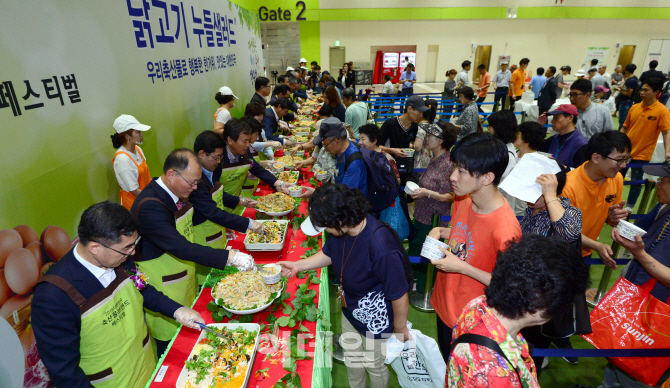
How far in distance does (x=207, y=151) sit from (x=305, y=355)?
1.69 m

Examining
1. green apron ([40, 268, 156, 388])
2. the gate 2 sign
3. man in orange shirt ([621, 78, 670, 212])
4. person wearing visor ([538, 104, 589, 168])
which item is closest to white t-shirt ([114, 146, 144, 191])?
green apron ([40, 268, 156, 388])

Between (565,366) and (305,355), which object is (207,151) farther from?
(565,366)

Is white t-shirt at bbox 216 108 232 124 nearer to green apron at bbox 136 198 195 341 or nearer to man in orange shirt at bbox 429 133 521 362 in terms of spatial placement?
green apron at bbox 136 198 195 341

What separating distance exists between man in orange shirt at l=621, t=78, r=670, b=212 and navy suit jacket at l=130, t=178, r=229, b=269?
4.66 metres

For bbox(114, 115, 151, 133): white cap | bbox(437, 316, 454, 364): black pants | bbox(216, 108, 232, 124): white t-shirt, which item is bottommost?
bbox(437, 316, 454, 364): black pants

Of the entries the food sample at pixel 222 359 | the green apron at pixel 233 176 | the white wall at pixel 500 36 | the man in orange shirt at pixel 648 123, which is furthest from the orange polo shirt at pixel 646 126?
the white wall at pixel 500 36

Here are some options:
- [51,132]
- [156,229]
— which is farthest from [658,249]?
[51,132]

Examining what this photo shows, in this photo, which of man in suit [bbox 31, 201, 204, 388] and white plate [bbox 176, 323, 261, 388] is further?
white plate [bbox 176, 323, 261, 388]

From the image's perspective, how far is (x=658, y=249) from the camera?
187 cm

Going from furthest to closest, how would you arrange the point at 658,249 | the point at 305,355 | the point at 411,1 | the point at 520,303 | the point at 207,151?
the point at 411,1 < the point at 207,151 < the point at 658,249 < the point at 305,355 < the point at 520,303

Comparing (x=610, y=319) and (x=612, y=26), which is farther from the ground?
(x=612, y=26)

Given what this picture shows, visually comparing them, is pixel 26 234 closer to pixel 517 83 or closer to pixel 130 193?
pixel 130 193

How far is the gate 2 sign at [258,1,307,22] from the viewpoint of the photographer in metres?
15.0

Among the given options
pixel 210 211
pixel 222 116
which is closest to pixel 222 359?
pixel 210 211
